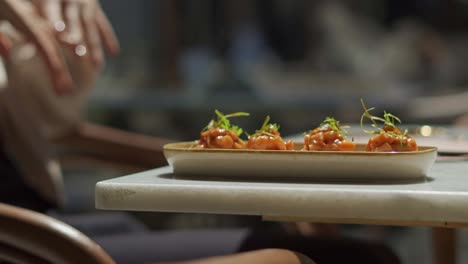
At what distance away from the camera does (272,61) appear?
5.52 metres

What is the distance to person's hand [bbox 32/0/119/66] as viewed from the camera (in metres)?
1.34

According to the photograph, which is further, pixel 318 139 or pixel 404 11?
pixel 404 11

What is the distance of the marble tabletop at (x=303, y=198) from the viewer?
2.71ft

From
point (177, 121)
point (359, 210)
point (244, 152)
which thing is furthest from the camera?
point (177, 121)

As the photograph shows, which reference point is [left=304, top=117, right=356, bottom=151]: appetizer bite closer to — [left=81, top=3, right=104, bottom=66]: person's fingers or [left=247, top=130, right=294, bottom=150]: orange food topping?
[left=247, top=130, right=294, bottom=150]: orange food topping

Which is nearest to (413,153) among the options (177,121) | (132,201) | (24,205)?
(132,201)

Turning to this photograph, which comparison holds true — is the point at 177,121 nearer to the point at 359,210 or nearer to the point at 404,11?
the point at 404,11

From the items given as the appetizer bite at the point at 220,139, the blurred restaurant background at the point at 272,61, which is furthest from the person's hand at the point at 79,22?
the blurred restaurant background at the point at 272,61

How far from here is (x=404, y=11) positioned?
541cm

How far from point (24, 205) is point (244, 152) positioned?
2.60ft

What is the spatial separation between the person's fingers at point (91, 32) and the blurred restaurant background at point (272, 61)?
11.6ft

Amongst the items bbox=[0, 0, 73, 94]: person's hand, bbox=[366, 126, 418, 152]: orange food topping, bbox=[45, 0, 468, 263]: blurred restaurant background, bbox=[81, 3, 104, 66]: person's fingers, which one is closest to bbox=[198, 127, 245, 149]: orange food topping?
bbox=[366, 126, 418, 152]: orange food topping

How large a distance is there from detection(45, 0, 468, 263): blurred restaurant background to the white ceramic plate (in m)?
4.04

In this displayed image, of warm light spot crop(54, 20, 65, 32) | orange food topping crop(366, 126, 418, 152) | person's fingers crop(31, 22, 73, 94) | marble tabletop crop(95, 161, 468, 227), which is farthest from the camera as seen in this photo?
warm light spot crop(54, 20, 65, 32)
